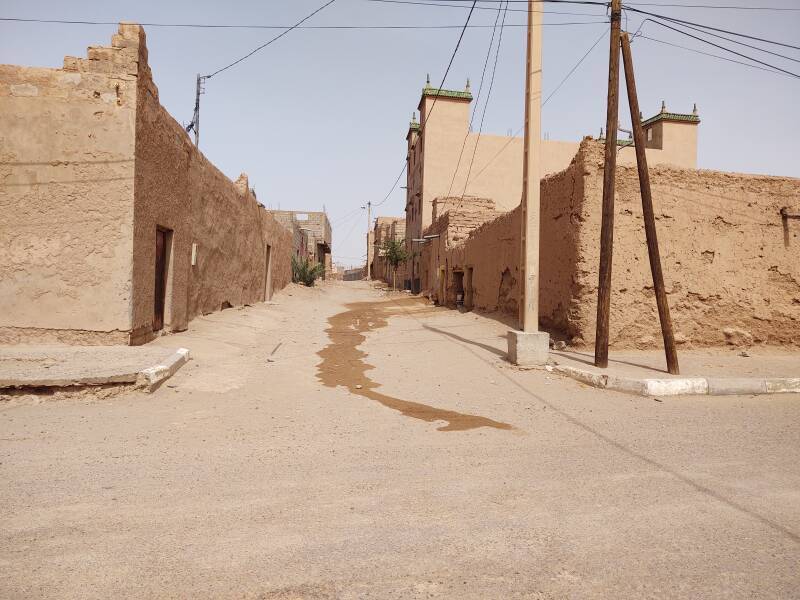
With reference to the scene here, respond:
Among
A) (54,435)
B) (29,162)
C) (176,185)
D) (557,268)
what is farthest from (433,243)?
(54,435)

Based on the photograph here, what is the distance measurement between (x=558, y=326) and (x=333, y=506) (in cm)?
746

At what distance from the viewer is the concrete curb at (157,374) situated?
4863 mm

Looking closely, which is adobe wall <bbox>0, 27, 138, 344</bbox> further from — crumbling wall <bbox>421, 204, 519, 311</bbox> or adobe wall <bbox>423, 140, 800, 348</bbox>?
crumbling wall <bbox>421, 204, 519, 311</bbox>

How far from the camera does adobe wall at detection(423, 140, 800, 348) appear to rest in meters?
8.16

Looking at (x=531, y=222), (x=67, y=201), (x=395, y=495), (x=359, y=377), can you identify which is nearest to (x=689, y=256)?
(x=531, y=222)

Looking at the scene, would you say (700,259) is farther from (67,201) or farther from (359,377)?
(67,201)

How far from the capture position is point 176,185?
7.91 m

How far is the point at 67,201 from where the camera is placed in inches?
241

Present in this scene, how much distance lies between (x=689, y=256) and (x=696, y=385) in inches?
136

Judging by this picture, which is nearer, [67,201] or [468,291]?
[67,201]

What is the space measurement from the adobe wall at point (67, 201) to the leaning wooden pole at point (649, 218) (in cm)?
699

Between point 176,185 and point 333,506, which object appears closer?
point 333,506

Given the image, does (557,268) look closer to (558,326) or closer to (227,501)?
(558,326)

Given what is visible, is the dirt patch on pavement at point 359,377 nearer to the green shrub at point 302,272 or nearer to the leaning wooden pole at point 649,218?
the leaning wooden pole at point 649,218
